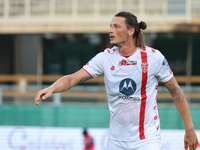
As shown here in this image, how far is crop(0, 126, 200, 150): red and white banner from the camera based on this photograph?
27.7 feet

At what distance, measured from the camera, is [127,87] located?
3.43 meters

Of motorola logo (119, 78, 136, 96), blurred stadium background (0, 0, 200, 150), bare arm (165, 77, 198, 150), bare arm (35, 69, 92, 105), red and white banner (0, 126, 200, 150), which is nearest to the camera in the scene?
bare arm (35, 69, 92, 105)

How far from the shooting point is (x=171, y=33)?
1956 cm

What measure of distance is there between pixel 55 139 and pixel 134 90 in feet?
17.7

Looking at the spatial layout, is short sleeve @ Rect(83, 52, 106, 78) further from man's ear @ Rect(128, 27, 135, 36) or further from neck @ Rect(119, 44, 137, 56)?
man's ear @ Rect(128, 27, 135, 36)

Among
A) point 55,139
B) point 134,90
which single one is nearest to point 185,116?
point 134,90

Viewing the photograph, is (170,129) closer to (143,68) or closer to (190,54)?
(143,68)

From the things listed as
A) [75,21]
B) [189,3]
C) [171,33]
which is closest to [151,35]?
[171,33]

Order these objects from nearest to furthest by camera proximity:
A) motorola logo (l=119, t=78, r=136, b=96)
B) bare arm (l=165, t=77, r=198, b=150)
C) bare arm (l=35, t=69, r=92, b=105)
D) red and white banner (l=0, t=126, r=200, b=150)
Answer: bare arm (l=35, t=69, r=92, b=105) < motorola logo (l=119, t=78, r=136, b=96) < bare arm (l=165, t=77, r=198, b=150) < red and white banner (l=0, t=126, r=200, b=150)

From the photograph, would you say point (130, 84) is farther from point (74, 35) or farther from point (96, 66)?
point (74, 35)

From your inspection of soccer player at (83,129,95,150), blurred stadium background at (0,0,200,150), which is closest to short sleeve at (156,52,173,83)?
soccer player at (83,129,95,150)

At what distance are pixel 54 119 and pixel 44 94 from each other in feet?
20.3

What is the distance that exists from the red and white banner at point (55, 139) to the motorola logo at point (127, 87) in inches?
202

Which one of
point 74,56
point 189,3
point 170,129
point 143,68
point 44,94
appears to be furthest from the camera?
point 74,56
